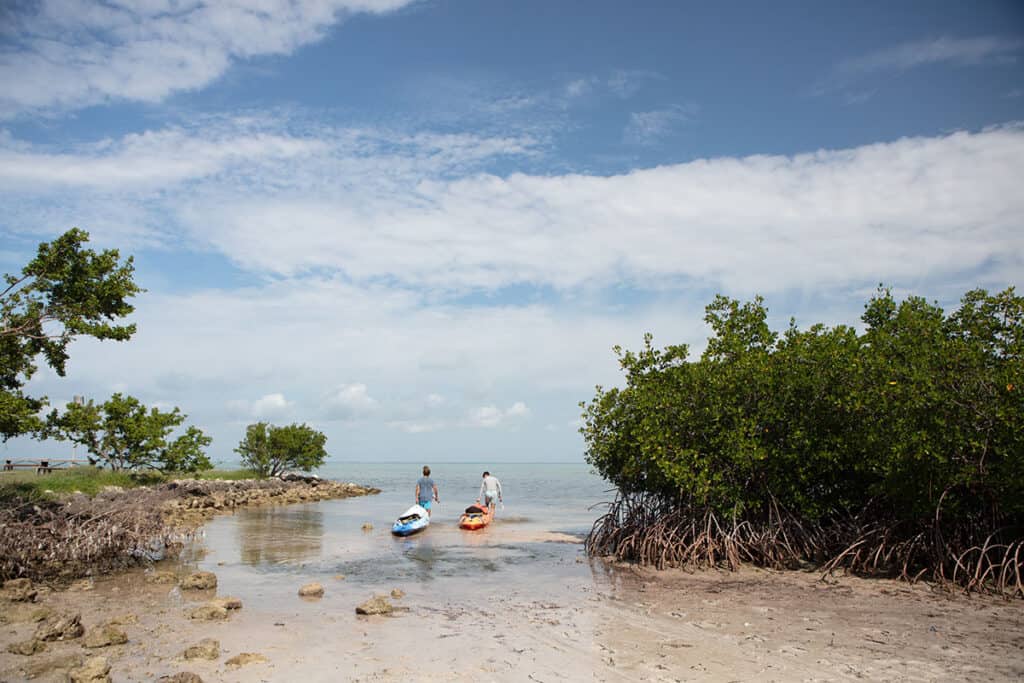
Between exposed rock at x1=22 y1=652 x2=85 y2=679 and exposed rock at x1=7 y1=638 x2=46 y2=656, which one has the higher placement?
exposed rock at x1=7 y1=638 x2=46 y2=656

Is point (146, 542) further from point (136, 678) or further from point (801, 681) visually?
point (801, 681)

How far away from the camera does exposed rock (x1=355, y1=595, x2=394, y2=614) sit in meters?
10.2

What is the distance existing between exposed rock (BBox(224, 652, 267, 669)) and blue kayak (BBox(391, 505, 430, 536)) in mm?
12151

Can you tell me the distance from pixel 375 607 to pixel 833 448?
842cm

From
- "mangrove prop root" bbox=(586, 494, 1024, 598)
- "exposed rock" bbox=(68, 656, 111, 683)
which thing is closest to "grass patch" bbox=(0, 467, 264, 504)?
"exposed rock" bbox=(68, 656, 111, 683)

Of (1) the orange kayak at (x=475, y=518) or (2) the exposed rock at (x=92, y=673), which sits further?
(1) the orange kayak at (x=475, y=518)

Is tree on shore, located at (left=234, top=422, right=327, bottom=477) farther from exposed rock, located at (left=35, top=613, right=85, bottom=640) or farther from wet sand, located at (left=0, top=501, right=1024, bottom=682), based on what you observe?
exposed rock, located at (left=35, top=613, right=85, bottom=640)

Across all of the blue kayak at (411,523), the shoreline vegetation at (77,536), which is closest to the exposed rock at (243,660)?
the shoreline vegetation at (77,536)

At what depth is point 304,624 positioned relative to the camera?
382 inches

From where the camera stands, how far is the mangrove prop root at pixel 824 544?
10945 mm

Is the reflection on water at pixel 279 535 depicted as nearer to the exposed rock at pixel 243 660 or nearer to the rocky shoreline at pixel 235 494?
the rocky shoreline at pixel 235 494

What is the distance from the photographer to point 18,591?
36.1 feet

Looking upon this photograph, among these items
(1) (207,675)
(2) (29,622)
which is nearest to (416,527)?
(2) (29,622)

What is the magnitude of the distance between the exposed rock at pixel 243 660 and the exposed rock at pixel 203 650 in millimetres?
258
